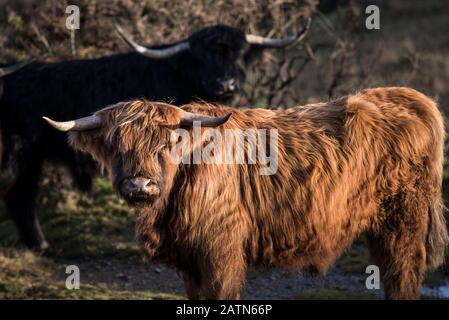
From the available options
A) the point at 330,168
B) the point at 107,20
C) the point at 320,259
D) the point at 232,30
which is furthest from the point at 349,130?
the point at 107,20

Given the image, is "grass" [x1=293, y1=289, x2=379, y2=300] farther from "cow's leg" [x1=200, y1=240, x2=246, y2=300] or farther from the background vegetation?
"cow's leg" [x1=200, y1=240, x2=246, y2=300]

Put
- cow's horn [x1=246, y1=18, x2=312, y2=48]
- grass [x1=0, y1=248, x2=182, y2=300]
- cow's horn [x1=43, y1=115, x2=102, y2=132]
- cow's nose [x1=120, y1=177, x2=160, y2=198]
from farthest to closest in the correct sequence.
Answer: cow's horn [x1=246, y1=18, x2=312, y2=48]
grass [x1=0, y1=248, x2=182, y2=300]
cow's horn [x1=43, y1=115, x2=102, y2=132]
cow's nose [x1=120, y1=177, x2=160, y2=198]

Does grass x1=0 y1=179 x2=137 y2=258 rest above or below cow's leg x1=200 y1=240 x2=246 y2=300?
below

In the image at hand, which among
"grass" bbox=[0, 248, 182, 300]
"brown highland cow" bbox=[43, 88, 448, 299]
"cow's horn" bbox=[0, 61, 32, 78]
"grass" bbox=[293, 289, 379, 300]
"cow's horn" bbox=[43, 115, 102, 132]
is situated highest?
"cow's horn" bbox=[0, 61, 32, 78]

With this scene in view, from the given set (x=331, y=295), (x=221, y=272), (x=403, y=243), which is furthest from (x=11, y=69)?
(x=403, y=243)

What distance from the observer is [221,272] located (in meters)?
5.10

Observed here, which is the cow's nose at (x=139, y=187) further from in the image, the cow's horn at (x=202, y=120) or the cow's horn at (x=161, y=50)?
the cow's horn at (x=161, y=50)

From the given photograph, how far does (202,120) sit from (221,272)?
841mm

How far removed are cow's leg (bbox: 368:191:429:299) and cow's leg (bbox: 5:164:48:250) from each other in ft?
12.7

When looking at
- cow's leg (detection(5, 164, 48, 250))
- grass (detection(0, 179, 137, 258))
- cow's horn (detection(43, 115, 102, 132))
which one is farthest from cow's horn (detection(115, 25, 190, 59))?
cow's horn (detection(43, 115, 102, 132))

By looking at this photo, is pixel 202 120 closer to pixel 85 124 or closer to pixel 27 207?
pixel 85 124

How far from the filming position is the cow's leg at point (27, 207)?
8.52 m

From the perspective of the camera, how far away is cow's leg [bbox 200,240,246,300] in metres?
5.09

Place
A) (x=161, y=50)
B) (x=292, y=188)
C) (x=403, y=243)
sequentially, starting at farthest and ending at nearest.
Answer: (x=161, y=50) < (x=403, y=243) < (x=292, y=188)
